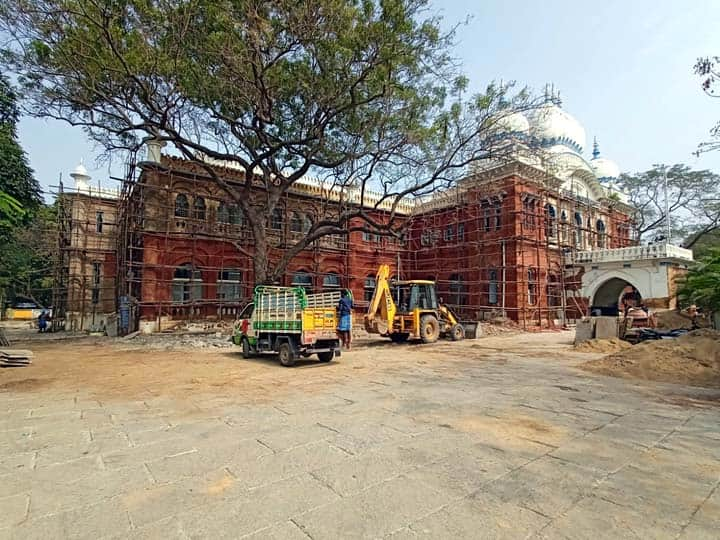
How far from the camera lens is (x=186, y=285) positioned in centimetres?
1919

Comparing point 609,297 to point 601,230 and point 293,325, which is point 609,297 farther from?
point 293,325

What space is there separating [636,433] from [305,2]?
11.7 meters

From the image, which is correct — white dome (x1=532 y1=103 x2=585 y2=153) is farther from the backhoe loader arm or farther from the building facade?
the backhoe loader arm

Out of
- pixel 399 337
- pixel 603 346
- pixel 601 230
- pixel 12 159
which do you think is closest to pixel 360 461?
pixel 603 346

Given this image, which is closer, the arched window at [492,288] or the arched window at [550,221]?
the arched window at [550,221]

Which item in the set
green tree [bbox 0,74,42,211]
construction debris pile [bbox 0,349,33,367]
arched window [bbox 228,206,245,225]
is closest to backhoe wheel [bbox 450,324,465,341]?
arched window [bbox 228,206,245,225]

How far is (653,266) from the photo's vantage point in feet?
69.5

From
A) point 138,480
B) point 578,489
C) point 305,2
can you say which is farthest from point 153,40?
point 578,489

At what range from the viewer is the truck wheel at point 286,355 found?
9820mm

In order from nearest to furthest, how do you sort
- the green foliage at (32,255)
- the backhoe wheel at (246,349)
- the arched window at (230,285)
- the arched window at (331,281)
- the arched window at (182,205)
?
the backhoe wheel at (246,349)
the arched window at (182,205)
the arched window at (230,285)
the arched window at (331,281)
the green foliage at (32,255)

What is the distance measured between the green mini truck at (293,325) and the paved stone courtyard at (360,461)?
222cm

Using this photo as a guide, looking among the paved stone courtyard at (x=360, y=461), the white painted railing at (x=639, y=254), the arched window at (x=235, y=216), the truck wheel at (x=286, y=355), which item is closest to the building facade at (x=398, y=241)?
the arched window at (x=235, y=216)

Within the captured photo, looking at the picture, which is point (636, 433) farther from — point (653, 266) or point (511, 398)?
point (653, 266)

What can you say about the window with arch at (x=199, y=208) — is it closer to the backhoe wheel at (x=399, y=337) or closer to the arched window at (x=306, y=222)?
the arched window at (x=306, y=222)
